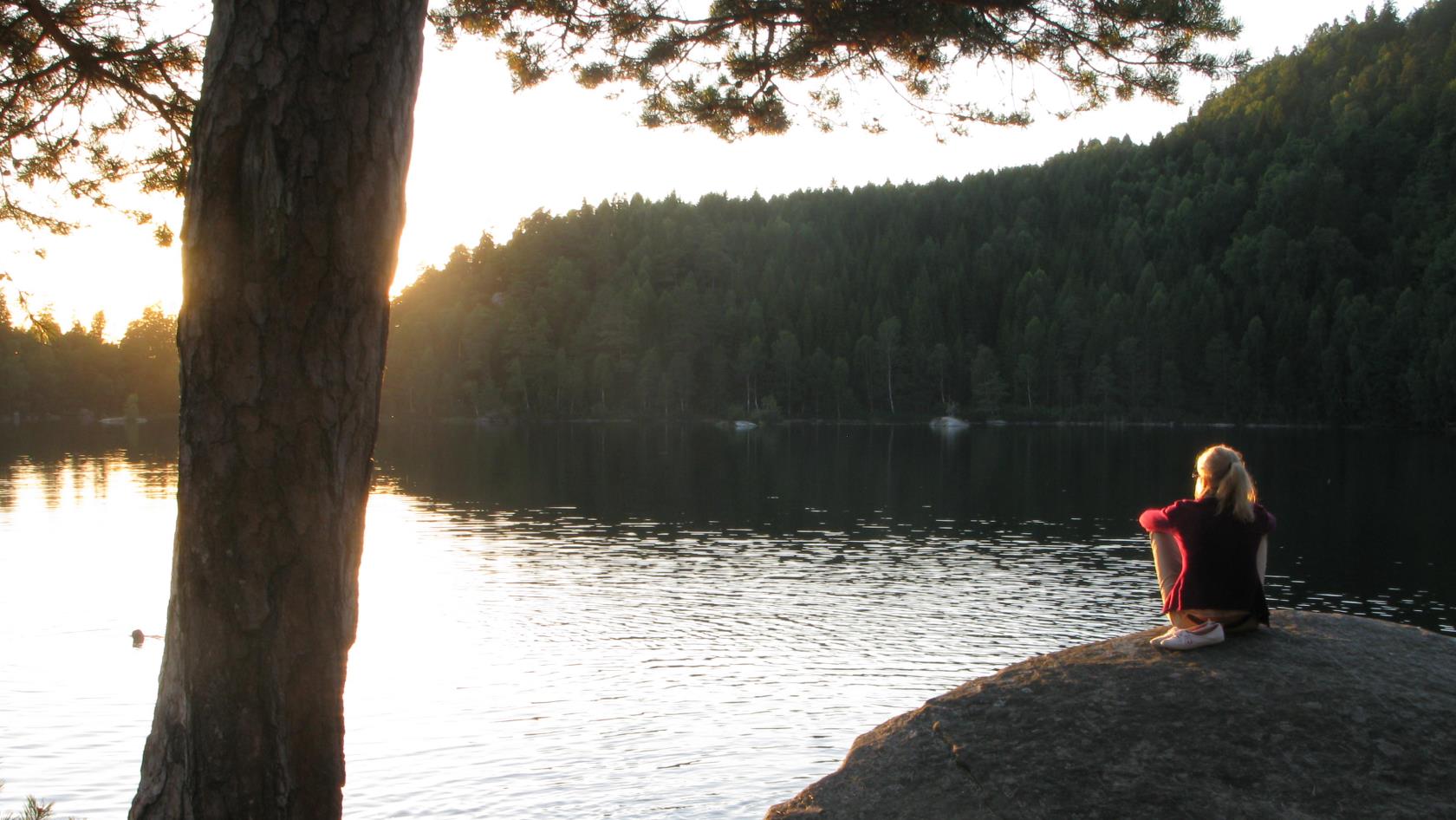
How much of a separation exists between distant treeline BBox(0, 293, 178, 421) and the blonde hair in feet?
436

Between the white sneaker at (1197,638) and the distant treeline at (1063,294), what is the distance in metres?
103

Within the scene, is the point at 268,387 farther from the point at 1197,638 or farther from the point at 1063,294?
the point at 1063,294

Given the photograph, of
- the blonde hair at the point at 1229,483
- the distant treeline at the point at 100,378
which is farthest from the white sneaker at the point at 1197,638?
the distant treeline at the point at 100,378

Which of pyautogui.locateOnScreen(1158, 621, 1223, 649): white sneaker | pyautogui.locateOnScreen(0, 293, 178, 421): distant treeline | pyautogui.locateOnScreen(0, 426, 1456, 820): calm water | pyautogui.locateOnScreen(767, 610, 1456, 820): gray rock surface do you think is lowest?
pyautogui.locateOnScreen(0, 426, 1456, 820): calm water

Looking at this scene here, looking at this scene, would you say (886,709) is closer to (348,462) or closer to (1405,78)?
(348,462)

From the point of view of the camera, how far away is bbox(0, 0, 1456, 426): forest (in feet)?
377

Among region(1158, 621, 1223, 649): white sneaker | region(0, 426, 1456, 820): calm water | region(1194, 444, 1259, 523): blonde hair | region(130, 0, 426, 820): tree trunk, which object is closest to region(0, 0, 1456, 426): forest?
region(0, 426, 1456, 820): calm water

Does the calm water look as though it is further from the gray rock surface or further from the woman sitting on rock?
the woman sitting on rock

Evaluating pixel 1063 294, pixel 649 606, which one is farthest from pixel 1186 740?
pixel 1063 294

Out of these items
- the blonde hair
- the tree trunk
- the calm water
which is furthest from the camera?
the calm water

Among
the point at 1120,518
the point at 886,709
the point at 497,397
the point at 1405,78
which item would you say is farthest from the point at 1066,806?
the point at 1405,78

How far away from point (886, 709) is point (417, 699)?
22.8ft

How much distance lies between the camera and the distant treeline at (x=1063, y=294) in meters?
115

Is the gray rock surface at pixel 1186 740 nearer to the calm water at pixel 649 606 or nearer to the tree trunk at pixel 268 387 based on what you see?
the tree trunk at pixel 268 387
